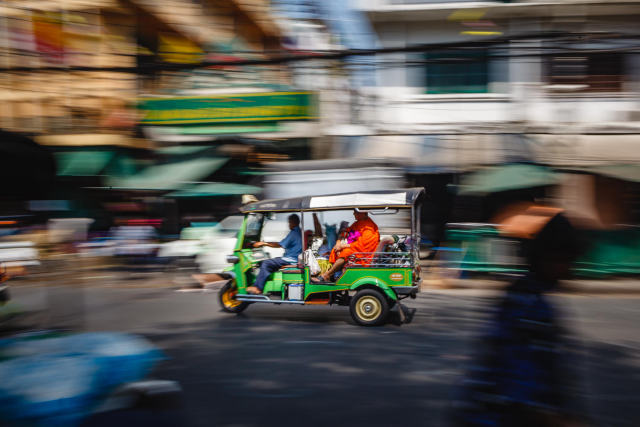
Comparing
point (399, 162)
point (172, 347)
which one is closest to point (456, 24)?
point (399, 162)

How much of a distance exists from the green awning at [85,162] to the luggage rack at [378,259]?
24.2ft

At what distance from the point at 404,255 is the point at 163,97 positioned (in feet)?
26.4

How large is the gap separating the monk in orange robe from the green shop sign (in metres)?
5.08

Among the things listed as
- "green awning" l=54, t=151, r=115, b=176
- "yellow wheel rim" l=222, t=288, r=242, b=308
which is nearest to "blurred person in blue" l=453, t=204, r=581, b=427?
"yellow wheel rim" l=222, t=288, r=242, b=308

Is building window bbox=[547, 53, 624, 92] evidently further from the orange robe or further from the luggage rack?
the luggage rack

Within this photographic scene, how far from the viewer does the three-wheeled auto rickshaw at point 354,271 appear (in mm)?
6246

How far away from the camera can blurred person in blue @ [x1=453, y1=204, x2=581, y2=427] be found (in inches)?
65.2

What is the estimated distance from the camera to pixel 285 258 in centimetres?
680

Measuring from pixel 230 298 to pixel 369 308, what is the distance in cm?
214

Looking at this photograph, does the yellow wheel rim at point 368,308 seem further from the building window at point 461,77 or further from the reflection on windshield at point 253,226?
the building window at point 461,77

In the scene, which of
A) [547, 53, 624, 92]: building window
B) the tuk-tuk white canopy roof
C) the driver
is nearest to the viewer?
the tuk-tuk white canopy roof

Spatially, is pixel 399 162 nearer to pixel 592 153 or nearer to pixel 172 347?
pixel 592 153

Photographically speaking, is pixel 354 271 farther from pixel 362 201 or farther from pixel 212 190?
pixel 212 190

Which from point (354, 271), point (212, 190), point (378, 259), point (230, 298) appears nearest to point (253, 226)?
point (230, 298)
